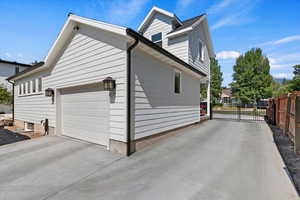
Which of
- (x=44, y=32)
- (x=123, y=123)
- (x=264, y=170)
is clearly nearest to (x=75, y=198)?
(x=123, y=123)

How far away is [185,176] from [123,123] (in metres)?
2.19

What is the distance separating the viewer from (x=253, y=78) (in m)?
28.0

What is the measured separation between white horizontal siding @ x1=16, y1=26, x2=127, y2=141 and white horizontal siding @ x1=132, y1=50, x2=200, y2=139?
0.45 meters

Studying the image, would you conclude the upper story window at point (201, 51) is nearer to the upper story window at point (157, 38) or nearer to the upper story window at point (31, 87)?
the upper story window at point (157, 38)

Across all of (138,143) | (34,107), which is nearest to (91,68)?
(138,143)

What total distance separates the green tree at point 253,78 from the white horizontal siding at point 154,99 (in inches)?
1060

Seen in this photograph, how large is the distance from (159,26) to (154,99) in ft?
25.9

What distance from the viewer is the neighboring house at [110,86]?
4445 mm

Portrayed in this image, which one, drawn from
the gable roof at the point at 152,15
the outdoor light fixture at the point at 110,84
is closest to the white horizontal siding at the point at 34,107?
the outdoor light fixture at the point at 110,84

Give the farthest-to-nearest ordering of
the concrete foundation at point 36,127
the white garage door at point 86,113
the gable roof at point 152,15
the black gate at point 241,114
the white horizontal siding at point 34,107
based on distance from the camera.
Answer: the black gate at point 241,114, the gable roof at point 152,15, the white horizontal siding at point 34,107, the concrete foundation at point 36,127, the white garage door at point 86,113

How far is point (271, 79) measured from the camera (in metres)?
28.2

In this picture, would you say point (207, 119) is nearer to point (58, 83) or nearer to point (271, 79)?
point (58, 83)

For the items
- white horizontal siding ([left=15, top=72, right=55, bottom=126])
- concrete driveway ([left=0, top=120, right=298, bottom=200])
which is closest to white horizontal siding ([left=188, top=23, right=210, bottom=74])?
concrete driveway ([left=0, top=120, right=298, bottom=200])

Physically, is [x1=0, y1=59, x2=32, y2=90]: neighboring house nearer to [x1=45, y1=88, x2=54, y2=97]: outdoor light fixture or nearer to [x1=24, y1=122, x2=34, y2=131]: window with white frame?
[x1=24, y1=122, x2=34, y2=131]: window with white frame
